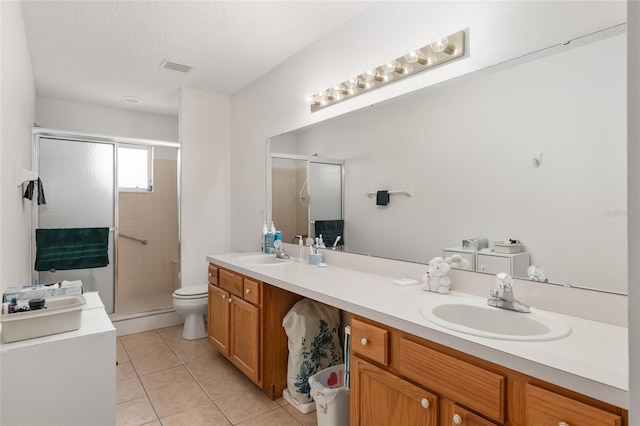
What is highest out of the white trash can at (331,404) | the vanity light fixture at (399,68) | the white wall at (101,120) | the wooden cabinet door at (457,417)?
the white wall at (101,120)

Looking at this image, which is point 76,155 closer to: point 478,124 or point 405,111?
point 405,111

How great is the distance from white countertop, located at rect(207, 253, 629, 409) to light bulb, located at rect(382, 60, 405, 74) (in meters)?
1.20

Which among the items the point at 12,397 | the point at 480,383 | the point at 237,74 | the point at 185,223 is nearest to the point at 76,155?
the point at 185,223

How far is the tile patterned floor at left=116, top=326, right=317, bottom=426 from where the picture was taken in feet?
6.67

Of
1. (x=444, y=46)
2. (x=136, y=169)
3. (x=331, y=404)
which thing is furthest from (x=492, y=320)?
(x=136, y=169)

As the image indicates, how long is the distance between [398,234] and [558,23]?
Result: 3.96 feet

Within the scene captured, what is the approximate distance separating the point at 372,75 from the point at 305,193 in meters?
1.06

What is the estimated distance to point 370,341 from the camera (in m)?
1.42

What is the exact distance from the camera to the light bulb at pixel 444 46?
1729mm

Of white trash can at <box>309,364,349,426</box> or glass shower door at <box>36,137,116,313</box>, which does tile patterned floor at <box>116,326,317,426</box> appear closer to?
white trash can at <box>309,364,349,426</box>

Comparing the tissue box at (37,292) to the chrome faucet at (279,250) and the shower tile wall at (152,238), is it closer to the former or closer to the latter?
the chrome faucet at (279,250)

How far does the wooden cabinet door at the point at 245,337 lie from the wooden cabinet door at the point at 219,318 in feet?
0.28

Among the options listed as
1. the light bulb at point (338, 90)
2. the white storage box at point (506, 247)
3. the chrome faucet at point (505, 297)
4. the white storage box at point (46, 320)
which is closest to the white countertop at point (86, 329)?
the white storage box at point (46, 320)

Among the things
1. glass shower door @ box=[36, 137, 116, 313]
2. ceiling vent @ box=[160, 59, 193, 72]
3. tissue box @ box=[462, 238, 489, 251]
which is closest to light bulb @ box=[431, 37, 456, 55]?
tissue box @ box=[462, 238, 489, 251]
